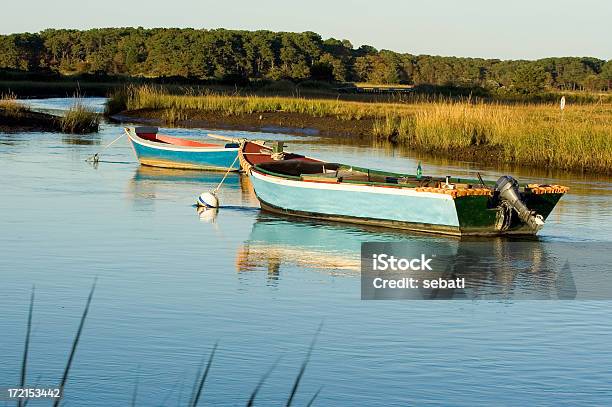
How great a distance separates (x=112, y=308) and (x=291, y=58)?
160029 mm

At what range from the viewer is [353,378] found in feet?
33.2

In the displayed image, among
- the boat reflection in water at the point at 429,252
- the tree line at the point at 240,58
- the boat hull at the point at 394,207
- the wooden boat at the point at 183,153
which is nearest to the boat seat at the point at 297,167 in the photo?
the boat hull at the point at 394,207

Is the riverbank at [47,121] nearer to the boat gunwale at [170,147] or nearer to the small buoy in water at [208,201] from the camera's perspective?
the boat gunwale at [170,147]

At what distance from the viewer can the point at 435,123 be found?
127 feet

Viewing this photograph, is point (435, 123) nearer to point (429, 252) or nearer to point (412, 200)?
point (412, 200)

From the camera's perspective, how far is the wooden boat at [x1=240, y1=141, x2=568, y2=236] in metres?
18.1

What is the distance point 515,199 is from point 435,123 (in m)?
21.1

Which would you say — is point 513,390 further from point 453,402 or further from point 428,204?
point 428,204

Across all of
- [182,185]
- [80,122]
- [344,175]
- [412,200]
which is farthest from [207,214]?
[80,122]

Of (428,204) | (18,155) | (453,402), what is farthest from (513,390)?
(18,155)

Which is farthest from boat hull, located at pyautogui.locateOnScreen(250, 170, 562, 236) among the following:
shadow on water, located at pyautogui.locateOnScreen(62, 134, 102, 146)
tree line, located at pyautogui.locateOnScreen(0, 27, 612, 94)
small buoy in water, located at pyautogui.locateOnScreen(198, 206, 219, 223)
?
tree line, located at pyautogui.locateOnScreen(0, 27, 612, 94)

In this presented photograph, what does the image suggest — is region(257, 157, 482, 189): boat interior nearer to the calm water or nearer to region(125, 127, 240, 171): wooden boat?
the calm water

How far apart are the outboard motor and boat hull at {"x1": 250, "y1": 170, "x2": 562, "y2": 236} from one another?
0.89 feet

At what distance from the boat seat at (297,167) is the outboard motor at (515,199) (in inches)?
184
